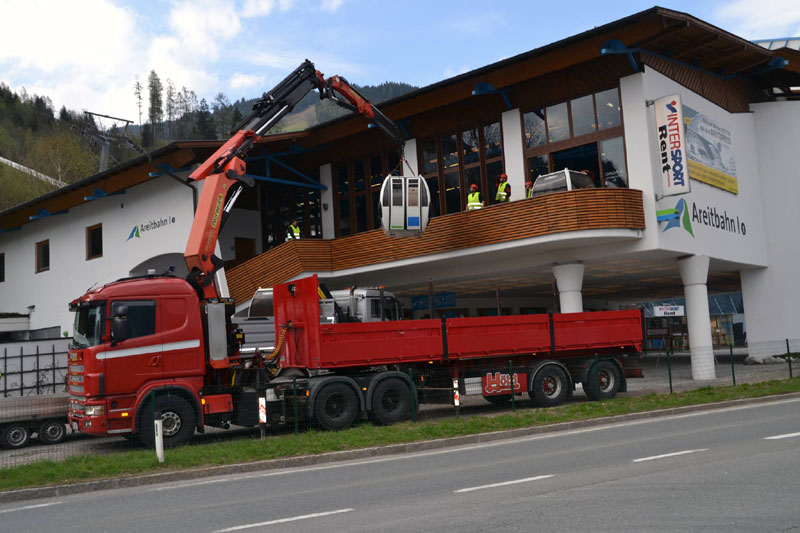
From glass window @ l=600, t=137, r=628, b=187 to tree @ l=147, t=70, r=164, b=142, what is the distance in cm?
14001

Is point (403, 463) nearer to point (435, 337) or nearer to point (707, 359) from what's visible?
point (435, 337)

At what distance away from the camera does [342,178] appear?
32.2 metres

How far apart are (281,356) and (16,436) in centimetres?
Answer: 574

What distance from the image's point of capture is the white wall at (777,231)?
99.8 feet

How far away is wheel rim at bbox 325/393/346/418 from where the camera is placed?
15.7m

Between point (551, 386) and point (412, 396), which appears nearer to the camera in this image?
point (412, 396)

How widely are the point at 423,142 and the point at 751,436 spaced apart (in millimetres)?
19342

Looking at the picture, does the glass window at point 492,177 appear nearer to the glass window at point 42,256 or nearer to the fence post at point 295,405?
the fence post at point 295,405

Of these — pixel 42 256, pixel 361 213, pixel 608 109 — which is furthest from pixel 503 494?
pixel 42 256

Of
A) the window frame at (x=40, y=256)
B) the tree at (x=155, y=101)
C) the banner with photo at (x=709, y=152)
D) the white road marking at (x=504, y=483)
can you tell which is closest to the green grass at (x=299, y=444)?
the white road marking at (x=504, y=483)

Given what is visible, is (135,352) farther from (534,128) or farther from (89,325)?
(534,128)

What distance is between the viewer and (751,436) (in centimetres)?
1191

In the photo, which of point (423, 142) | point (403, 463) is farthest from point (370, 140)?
point (403, 463)

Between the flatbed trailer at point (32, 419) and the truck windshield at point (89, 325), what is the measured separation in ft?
8.72
